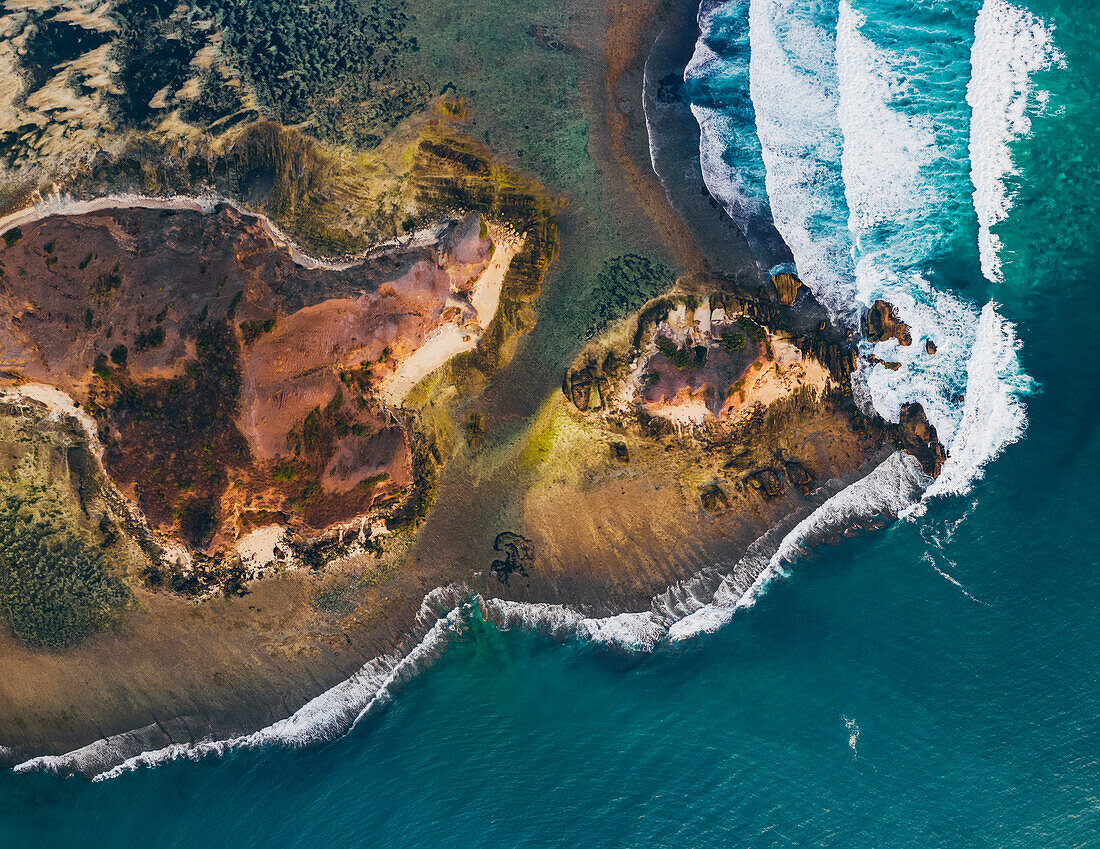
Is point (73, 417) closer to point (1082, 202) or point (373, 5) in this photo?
point (373, 5)

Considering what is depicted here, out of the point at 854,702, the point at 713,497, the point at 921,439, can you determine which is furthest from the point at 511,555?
the point at 921,439

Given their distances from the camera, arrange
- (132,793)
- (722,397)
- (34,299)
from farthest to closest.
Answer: (132,793) → (722,397) → (34,299)

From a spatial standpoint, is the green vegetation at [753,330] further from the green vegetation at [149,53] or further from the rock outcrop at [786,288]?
the green vegetation at [149,53]

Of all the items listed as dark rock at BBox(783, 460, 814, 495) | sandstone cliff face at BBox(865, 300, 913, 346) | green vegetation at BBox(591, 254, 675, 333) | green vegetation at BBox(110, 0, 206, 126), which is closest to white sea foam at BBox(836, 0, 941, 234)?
sandstone cliff face at BBox(865, 300, 913, 346)

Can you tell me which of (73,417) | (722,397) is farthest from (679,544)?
(73,417)

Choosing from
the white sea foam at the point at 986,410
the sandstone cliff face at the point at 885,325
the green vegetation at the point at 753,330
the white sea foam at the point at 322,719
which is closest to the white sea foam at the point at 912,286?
the white sea foam at the point at 986,410

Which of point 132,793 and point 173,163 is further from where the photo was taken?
point 132,793

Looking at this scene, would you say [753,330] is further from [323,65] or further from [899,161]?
[323,65]

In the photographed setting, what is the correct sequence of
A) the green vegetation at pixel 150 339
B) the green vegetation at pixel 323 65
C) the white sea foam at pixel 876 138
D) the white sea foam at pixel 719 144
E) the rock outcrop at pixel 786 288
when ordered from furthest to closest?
1. the white sea foam at pixel 876 138
2. the white sea foam at pixel 719 144
3. the rock outcrop at pixel 786 288
4. the green vegetation at pixel 323 65
5. the green vegetation at pixel 150 339
